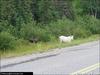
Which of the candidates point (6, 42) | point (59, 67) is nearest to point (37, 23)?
point (6, 42)

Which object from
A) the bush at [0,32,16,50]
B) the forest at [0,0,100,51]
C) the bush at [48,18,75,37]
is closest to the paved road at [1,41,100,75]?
the bush at [0,32,16,50]

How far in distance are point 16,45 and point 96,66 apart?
936 centimetres

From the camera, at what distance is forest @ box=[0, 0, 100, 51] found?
26270 mm

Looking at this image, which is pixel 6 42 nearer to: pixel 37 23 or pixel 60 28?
pixel 60 28

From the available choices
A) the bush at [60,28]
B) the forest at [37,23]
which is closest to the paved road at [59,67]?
the forest at [37,23]

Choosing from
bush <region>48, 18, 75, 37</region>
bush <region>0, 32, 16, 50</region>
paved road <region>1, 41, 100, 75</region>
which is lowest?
paved road <region>1, 41, 100, 75</region>

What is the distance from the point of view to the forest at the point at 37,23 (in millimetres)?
26270

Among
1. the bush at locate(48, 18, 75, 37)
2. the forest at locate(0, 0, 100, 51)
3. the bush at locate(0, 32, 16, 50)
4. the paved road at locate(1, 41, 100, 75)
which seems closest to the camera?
the paved road at locate(1, 41, 100, 75)

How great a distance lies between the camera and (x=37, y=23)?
116 ft

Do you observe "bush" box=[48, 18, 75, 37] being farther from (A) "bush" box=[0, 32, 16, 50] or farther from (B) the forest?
(A) "bush" box=[0, 32, 16, 50]

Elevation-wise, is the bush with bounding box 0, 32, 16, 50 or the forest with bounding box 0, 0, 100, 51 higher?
the forest with bounding box 0, 0, 100, 51

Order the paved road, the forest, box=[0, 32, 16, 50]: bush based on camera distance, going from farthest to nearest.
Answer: the forest → box=[0, 32, 16, 50]: bush → the paved road

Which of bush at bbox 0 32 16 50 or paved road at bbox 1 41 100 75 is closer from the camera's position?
paved road at bbox 1 41 100 75

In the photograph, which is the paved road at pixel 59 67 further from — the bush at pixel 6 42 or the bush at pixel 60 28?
the bush at pixel 60 28
